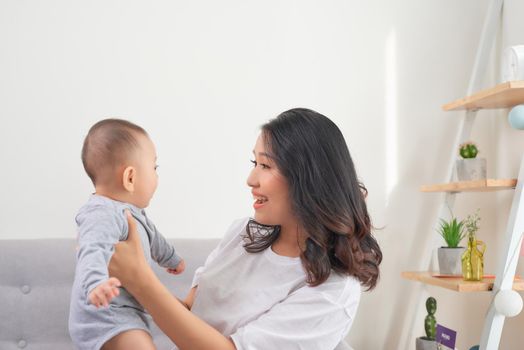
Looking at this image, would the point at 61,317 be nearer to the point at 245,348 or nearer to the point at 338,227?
the point at 245,348

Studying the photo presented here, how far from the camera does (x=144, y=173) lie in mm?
1524

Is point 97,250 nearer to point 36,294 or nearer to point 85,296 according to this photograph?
point 85,296

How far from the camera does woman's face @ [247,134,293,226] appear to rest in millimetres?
1521

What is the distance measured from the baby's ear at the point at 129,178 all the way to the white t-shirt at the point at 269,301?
36 cm

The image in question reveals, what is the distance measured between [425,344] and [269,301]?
1187 mm

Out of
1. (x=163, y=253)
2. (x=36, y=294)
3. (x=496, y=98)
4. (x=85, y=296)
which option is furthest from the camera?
(x=496, y=98)

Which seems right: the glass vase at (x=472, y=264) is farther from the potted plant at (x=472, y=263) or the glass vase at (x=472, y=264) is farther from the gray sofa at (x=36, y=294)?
the gray sofa at (x=36, y=294)

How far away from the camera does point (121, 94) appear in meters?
2.37

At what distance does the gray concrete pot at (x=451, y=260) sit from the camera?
95.3 inches

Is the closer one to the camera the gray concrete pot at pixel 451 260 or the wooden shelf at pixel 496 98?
the wooden shelf at pixel 496 98

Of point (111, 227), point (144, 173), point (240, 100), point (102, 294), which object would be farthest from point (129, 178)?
point (240, 100)

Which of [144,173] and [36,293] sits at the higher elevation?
[144,173]

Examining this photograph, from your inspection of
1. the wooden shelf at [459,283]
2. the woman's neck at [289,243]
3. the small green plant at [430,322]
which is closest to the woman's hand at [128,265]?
the woman's neck at [289,243]

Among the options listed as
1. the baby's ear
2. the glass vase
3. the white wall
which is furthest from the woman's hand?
the glass vase
